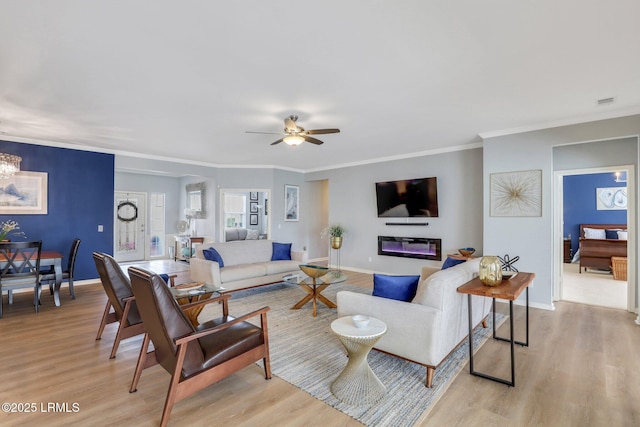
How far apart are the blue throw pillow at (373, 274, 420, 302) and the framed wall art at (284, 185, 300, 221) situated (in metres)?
5.64

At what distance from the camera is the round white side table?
7.04ft

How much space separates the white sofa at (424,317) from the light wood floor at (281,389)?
0.30 meters

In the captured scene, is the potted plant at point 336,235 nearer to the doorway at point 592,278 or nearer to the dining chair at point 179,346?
the doorway at point 592,278

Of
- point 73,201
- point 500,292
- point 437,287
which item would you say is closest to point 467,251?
point 500,292

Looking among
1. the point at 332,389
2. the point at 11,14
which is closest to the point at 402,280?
the point at 332,389

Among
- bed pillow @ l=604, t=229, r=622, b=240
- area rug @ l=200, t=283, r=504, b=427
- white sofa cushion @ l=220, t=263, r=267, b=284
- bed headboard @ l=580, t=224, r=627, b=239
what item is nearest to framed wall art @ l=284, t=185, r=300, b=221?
white sofa cushion @ l=220, t=263, r=267, b=284

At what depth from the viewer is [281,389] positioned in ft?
7.58

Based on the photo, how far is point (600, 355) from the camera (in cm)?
289

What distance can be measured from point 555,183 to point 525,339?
2791 mm

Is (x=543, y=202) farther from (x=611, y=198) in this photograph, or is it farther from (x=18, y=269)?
(x=18, y=269)

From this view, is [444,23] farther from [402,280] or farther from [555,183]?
[555,183]

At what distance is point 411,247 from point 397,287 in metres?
3.89

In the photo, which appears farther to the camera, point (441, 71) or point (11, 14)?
point (441, 71)

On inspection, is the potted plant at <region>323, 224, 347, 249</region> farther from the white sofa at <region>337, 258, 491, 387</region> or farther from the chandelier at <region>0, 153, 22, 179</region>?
the chandelier at <region>0, 153, 22, 179</region>
